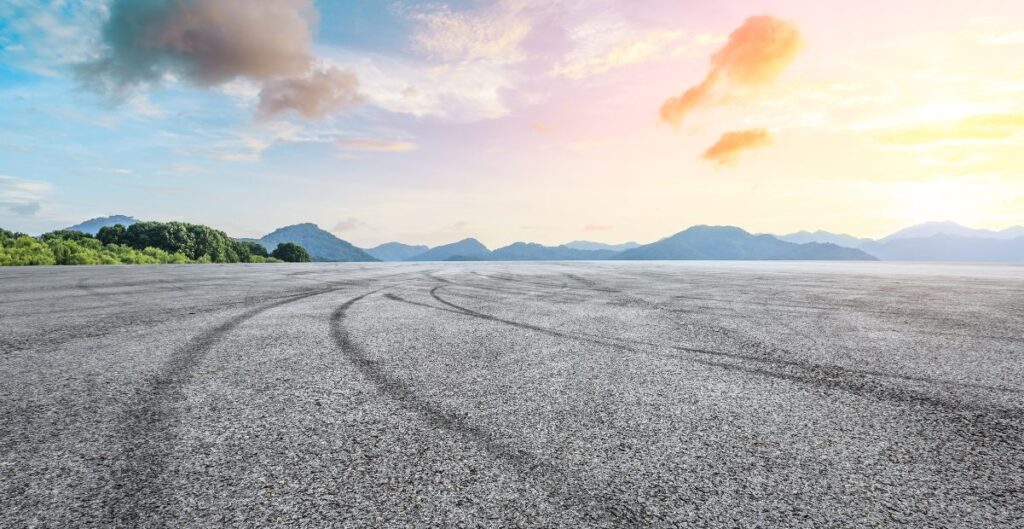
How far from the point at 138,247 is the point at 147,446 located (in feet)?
182

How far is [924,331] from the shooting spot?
689cm

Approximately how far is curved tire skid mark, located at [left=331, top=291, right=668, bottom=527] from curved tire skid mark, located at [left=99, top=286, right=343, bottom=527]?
1.42 meters

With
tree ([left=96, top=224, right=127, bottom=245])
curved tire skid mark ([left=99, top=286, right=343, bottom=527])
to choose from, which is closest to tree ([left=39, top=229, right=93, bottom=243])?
tree ([left=96, top=224, right=127, bottom=245])

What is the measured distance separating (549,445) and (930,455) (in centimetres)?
219

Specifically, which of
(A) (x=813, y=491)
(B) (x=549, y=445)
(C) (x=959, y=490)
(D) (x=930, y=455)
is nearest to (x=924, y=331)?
(D) (x=930, y=455)

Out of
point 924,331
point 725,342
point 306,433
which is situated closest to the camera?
point 306,433

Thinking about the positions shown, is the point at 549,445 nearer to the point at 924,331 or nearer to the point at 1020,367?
the point at 1020,367

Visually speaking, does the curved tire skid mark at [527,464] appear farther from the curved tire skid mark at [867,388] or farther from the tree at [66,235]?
the tree at [66,235]

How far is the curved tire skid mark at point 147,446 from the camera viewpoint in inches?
81.7

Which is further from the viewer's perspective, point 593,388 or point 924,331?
point 924,331

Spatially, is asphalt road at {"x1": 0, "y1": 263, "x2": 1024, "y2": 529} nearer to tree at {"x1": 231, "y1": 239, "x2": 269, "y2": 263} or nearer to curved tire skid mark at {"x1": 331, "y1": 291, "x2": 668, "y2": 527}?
curved tire skid mark at {"x1": 331, "y1": 291, "x2": 668, "y2": 527}

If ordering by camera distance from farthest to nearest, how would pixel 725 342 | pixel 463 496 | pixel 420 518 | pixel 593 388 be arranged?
pixel 725 342
pixel 593 388
pixel 463 496
pixel 420 518

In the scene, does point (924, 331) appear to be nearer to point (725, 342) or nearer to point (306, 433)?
point (725, 342)

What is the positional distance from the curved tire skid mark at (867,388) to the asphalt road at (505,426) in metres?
0.03
